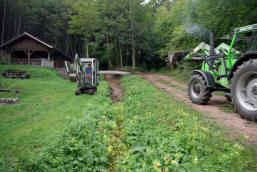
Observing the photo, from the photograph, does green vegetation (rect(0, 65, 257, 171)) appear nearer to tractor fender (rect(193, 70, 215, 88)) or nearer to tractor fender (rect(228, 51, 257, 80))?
tractor fender (rect(193, 70, 215, 88))

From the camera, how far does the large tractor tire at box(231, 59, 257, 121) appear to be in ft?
15.6

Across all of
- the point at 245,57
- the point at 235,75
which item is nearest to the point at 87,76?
the point at 235,75

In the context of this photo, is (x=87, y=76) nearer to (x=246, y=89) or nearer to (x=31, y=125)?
(x=31, y=125)

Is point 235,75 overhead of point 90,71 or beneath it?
beneath

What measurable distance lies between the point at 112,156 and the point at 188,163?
176 centimetres

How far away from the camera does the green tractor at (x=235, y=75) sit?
4883 mm

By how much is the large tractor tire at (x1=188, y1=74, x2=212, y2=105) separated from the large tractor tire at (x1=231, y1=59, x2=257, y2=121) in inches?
55.9

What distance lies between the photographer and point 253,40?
5.30m

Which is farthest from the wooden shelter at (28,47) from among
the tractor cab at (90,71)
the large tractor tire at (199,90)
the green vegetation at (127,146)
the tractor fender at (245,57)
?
the tractor fender at (245,57)

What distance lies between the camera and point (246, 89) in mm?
5090

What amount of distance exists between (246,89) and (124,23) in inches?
1000

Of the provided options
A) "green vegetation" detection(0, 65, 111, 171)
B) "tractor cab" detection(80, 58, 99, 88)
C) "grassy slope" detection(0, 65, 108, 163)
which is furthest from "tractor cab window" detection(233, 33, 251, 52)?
"tractor cab" detection(80, 58, 99, 88)

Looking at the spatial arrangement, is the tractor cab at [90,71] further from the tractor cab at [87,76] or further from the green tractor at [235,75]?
the green tractor at [235,75]

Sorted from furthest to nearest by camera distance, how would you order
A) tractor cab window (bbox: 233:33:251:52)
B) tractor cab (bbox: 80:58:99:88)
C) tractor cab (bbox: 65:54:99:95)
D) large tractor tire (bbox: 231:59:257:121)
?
tractor cab (bbox: 80:58:99:88) < tractor cab (bbox: 65:54:99:95) < tractor cab window (bbox: 233:33:251:52) < large tractor tire (bbox: 231:59:257:121)
